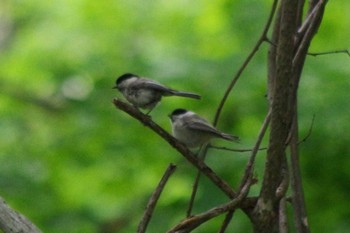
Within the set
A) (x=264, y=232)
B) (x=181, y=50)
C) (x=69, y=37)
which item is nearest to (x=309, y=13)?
(x=264, y=232)

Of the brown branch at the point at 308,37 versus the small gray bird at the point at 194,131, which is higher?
the brown branch at the point at 308,37

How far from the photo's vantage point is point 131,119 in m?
7.48

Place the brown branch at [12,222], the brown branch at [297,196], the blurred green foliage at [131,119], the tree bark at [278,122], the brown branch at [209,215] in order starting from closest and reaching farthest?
the tree bark at [278,122]
the brown branch at [209,215]
the brown branch at [12,222]
the brown branch at [297,196]
the blurred green foliage at [131,119]

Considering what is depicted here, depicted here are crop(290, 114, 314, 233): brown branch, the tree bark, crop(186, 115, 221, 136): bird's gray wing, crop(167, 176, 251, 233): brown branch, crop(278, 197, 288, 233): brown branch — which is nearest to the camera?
the tree bark

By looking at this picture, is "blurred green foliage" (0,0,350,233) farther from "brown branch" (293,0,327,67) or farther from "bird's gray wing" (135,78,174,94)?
"brown branch" (293,0,327,67)

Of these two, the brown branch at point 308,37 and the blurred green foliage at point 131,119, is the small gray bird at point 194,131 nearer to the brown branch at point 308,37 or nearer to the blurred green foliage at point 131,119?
the blurred green foliage at point 131,119

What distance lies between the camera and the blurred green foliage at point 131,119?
674cm

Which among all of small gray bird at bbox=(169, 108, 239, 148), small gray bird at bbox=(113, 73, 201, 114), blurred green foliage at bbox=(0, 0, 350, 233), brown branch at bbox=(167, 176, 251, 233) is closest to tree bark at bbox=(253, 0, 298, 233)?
brown branch at bbox=(167, 176, 251, 233)

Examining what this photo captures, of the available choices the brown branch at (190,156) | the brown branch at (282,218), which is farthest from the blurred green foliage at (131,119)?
the brown branch at (190,156)

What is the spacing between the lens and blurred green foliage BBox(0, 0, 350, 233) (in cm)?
674

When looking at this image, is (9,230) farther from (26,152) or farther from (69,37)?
(69,37)

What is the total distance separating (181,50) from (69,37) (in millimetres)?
1160

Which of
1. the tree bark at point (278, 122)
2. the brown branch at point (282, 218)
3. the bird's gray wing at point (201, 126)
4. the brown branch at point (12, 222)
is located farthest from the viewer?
the bird's gray wing at point (201, 126)

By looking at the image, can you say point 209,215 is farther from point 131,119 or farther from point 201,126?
point 131,119
